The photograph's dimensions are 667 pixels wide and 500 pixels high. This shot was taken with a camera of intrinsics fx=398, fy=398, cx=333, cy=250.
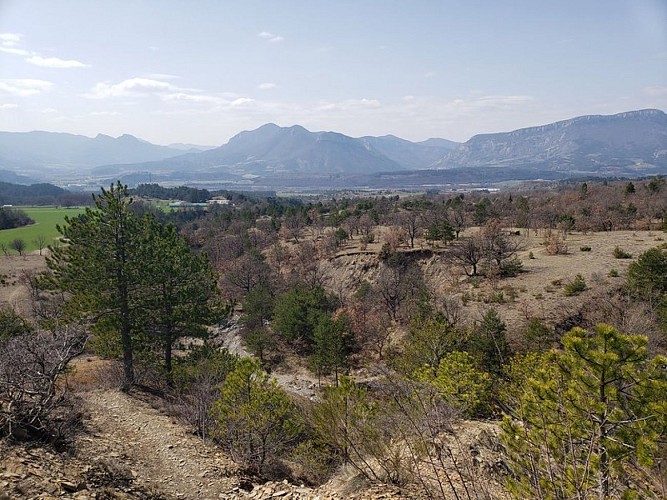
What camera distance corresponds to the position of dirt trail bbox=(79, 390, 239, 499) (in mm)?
8508

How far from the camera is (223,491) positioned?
27.7ft

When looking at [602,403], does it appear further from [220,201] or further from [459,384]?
[220,201]

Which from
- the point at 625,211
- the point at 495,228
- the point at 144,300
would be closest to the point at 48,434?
the point at 144,300

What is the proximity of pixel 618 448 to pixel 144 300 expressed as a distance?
15534 mm

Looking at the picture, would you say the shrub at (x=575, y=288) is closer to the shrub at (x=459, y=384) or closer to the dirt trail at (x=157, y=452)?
the shrub at (x=459, y=384)

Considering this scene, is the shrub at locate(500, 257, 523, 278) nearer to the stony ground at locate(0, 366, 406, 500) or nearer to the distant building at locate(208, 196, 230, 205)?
the stony ground at locate(0, 366, 406, 500)

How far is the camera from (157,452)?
9.93 metres

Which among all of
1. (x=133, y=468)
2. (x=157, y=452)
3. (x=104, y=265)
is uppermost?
(x=104, y=265)

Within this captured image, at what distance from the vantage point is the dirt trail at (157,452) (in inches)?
335

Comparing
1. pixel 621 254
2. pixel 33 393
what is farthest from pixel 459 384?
pixel 621 254

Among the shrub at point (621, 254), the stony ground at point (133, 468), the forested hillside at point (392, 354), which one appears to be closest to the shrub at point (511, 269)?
the forested hillside at point (392, 354)

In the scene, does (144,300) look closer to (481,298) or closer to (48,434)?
(48,434)

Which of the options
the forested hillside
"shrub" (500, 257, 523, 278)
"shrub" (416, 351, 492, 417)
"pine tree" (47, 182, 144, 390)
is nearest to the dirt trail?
the forested hillside

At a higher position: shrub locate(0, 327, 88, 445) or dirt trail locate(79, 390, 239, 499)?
shrub locate(0, 327, 88, 445)
